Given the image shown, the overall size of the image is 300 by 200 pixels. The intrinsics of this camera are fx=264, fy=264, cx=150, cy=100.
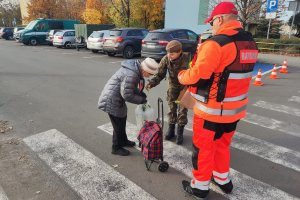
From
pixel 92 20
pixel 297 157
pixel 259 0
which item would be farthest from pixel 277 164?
pixel 92 20

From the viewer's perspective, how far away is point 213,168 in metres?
3.31

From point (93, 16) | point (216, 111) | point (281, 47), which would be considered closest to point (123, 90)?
point (216, 111)

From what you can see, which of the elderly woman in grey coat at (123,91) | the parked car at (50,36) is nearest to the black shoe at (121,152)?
the elderly woman in grey coat at (123,91)

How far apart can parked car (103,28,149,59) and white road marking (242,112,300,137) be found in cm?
1073

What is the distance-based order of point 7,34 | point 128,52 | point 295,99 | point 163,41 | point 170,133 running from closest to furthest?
point 170,133 → point 295,99 → point 163,41 → point 128,52 → point 7,34

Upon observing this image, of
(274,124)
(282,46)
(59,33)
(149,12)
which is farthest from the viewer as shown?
(149,12)

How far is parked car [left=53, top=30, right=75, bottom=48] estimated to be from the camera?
73.0 ft

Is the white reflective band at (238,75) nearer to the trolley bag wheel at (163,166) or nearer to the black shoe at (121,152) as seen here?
the trolley bag wheel at (163,166)

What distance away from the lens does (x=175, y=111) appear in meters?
4.61

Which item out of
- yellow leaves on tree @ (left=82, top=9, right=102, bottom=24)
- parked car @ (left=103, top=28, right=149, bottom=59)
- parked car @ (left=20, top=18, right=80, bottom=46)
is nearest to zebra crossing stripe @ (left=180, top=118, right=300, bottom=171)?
parked car @ (left=103, top=28, right=149, bottom=59)

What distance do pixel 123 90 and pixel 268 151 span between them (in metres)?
2.61

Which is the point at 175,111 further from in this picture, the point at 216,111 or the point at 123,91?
the point at 216,111

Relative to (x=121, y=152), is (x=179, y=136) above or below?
above

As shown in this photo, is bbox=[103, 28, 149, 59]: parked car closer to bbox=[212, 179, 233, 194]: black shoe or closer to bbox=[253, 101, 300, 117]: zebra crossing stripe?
bbox=[253, 101, 300, 117]: zebra crossing stripe
